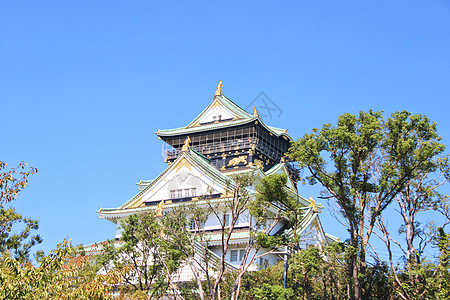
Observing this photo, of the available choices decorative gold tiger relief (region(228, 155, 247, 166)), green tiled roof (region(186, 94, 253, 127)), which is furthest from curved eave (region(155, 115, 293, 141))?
decorative gold tiger relief (region(228, 155, 247, 166))

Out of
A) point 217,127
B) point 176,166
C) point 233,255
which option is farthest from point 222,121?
point 233,255

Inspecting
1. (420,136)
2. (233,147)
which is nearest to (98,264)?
(420,136)

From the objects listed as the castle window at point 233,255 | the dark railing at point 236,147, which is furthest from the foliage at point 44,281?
the dark railing at point 236,147

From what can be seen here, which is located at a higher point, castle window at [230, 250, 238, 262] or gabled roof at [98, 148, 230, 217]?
gabled roof at [98, 148, 230, 217]

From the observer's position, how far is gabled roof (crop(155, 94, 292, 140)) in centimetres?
4262

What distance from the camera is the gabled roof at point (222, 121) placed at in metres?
42.6

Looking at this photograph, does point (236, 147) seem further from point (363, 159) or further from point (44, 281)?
point (44, 281)

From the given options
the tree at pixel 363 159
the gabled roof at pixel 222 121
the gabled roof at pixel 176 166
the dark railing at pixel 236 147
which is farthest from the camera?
the gabled roof at pixel 222 121

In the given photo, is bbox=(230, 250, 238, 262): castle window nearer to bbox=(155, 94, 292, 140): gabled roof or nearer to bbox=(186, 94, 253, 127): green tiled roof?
bbox=(155, 94, 292, 140): gabled roof

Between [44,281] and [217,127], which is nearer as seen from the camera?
[44,281]

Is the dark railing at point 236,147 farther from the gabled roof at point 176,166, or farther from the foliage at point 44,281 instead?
the foliage at point 44,281

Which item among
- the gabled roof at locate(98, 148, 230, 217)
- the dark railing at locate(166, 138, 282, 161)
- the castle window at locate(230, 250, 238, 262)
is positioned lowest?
the castle window at locate(230, 250, 238, 262)

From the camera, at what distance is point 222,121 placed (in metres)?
44.1

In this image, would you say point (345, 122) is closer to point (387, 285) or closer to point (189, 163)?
point (387, 285)
